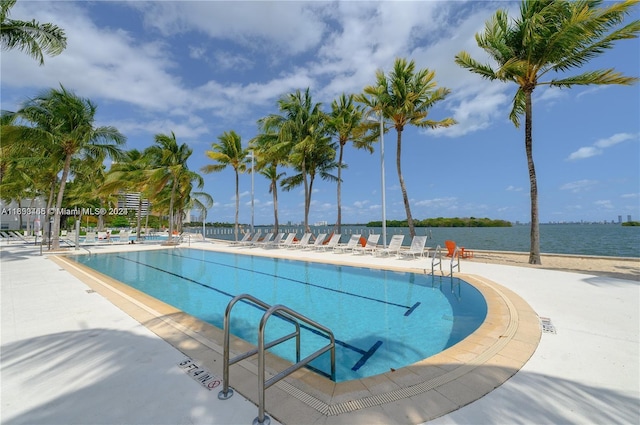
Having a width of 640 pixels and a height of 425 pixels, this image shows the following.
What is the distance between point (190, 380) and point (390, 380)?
1849 mm

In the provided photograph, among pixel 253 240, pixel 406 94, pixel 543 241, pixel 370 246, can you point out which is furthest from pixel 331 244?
pixel 543 241

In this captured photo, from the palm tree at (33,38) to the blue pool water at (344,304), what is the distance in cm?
780

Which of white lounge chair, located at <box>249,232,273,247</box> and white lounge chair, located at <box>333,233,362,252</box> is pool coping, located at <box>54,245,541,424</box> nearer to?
white lounge chair, located at <box>333,233,362,252</box>

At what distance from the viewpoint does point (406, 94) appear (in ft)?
43.9

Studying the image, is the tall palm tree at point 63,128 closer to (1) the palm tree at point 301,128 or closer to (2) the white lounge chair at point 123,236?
(2) the white lounge chair at point 123,236

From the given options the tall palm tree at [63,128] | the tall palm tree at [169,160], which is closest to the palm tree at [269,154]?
the tall palm tree at [169,160]

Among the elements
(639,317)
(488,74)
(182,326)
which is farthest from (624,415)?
(488,74)

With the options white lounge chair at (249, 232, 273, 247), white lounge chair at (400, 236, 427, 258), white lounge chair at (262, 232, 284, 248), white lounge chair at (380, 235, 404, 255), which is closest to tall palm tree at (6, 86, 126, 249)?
white lounge chair at (249, 232, 273, 247)

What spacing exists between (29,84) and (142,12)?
30.3 feet

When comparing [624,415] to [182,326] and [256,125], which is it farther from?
[256,125]

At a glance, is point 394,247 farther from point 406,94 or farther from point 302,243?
point 406,94

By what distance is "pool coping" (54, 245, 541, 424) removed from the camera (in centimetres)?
205

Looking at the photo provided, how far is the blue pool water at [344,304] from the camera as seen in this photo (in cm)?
395

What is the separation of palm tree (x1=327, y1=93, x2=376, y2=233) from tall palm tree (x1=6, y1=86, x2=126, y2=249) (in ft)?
41.5
